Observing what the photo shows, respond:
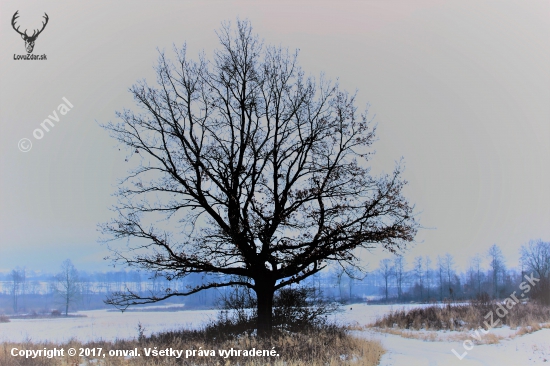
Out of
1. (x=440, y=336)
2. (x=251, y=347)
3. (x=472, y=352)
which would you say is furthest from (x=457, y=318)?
(x=251, y=347)

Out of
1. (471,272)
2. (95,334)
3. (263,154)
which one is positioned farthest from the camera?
(471,272)

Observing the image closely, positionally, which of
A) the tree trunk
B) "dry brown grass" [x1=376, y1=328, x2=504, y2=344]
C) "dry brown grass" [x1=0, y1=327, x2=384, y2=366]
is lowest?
"dry brown grass" [x1=376, y1=328, x2=504, y2=344]

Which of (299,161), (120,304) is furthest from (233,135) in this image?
(120,304)

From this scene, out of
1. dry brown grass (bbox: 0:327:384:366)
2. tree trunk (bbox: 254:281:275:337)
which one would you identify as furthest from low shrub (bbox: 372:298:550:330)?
tree trunk (bbox: 254:281:275:337)

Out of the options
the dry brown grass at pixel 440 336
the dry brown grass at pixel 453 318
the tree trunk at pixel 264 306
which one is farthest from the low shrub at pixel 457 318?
the tree trunk at pixel 264 306

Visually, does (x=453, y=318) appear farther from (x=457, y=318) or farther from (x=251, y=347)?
(x=251, y=347)

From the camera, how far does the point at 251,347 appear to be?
47.3 ft

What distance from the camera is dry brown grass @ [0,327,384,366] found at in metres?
13.0

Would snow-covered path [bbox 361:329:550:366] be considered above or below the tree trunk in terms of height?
below

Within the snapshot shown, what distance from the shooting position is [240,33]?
674 inches

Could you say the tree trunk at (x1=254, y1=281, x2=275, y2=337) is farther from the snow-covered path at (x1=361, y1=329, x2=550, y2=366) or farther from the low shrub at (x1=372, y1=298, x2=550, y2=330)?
the low shrub at (x1=372, y1=298, x2=550, y2=330)

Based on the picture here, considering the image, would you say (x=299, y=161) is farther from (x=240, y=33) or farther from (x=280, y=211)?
(x=240, y=33)

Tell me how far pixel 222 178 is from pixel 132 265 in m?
4.41

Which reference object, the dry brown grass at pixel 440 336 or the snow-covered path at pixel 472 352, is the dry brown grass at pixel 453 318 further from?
the snow-covered path at pixel 472 352
